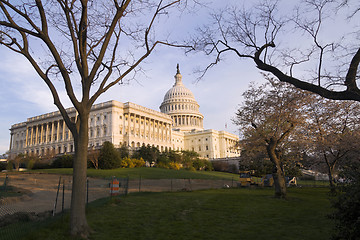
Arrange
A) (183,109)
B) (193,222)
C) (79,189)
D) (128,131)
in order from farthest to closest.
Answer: (183,109)
(128,131)
(193,222)
(79,189)

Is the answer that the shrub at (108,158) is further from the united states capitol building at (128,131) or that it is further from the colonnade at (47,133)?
the colonnade at (47,133)

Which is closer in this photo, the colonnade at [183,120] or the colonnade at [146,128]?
the colonnade at [146,128]

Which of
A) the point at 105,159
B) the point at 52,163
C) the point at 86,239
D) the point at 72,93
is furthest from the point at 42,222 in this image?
the point at 52,163

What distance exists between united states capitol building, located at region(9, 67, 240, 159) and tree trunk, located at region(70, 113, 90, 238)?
210 ft

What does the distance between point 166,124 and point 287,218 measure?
3992 inches

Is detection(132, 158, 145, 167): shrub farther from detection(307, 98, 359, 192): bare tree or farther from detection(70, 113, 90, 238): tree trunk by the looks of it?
detection(70, 113, 90, 238): tree trunk

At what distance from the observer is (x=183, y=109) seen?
485 ft

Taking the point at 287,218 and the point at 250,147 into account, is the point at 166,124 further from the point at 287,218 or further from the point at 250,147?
the point at 287,218

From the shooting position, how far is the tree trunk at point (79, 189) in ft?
30.9

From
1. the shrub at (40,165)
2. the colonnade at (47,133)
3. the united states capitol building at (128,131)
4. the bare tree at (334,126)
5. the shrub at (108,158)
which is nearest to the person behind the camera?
the bare tree at (334,126)

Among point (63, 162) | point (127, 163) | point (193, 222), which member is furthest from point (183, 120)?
point (193, 222)

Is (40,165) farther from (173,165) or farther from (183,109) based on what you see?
(183,109)

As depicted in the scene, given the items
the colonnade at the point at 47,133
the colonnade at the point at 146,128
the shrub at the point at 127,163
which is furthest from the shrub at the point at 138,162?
the colonnade at the point at 47,133

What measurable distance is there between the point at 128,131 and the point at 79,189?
88.2m
